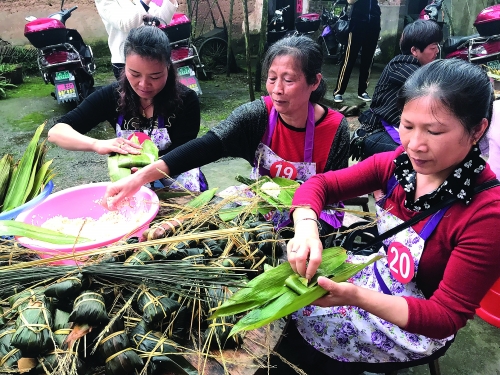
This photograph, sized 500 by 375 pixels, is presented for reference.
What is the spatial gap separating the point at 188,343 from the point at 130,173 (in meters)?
1.02

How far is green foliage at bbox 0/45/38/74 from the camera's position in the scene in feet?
25.7

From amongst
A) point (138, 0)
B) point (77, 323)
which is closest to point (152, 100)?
point (77, 323)

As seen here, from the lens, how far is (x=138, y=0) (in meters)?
4.55

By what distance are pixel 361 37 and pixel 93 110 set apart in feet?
16.1

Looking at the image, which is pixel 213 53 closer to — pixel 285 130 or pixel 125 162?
pixel 285 130

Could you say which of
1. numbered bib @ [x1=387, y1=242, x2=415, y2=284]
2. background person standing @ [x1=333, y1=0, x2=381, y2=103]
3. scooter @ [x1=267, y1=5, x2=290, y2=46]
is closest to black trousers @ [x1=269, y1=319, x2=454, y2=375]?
numbered bib @ [x1=387, y1=242, x2=415, y2=284]

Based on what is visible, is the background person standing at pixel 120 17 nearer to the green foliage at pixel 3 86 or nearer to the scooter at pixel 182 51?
the scooter at pixel 182 51

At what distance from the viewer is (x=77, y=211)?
2.04 metres

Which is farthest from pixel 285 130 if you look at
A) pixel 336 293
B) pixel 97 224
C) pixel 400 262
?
pixel 336 293

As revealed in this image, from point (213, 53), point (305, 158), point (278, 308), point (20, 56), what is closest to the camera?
point (278, 308)

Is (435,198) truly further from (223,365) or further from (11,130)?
(11,130)

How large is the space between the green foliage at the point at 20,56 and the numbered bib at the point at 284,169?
757 cm

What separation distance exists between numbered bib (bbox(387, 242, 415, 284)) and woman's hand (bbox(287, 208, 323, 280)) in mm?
362

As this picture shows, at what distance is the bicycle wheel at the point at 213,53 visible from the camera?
8.50 meters
